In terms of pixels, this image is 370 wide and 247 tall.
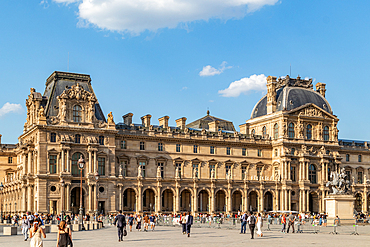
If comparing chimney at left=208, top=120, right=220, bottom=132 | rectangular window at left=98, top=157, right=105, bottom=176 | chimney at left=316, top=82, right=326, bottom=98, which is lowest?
rectangular window at left=98, top=157, right=105, bottom=176

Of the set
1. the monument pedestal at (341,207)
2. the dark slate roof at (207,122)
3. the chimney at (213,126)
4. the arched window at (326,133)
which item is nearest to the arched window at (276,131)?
the arched window at (326,133)

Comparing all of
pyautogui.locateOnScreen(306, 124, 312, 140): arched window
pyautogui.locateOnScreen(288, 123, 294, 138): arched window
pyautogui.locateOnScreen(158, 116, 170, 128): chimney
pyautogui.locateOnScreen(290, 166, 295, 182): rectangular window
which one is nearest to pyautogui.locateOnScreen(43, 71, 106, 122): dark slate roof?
pyautogui.locateOnScreen(158, 116, 170, 128): chimney

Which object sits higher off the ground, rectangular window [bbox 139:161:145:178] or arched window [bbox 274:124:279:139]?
arched window [bbox 274:124:279:139]

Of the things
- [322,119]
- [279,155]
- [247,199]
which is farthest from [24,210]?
[322,119]

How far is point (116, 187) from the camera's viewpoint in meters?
83.7

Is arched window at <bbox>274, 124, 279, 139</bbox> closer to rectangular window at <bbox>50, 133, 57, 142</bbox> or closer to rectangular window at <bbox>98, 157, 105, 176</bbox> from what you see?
rectangular window at <bbox>98, 157, 105, 176</bbox>

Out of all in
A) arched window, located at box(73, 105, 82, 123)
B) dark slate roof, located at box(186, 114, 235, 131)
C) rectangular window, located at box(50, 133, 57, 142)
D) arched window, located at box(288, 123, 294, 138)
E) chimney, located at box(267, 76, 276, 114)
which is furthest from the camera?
dark slate roof, located at box(186, 114, 235, 131)

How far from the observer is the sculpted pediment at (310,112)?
98125mm

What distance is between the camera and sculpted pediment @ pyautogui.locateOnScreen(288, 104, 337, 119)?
9812 centimetres

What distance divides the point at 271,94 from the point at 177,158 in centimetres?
2315

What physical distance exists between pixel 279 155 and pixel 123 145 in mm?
28485

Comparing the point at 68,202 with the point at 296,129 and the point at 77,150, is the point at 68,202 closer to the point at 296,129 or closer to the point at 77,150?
the point at 77,150

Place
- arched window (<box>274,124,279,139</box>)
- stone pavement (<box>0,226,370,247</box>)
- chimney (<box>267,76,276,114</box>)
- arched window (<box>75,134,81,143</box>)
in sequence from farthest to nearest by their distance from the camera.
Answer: chimney (<box>267,76,276,114</box>), arched window (<box>274,124,279,139</box>), arched window (<box>75,134,81,143</box>), stone pavement (<box>0,226,370,247</box>)

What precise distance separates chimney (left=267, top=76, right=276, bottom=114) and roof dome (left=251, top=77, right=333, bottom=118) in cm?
102
